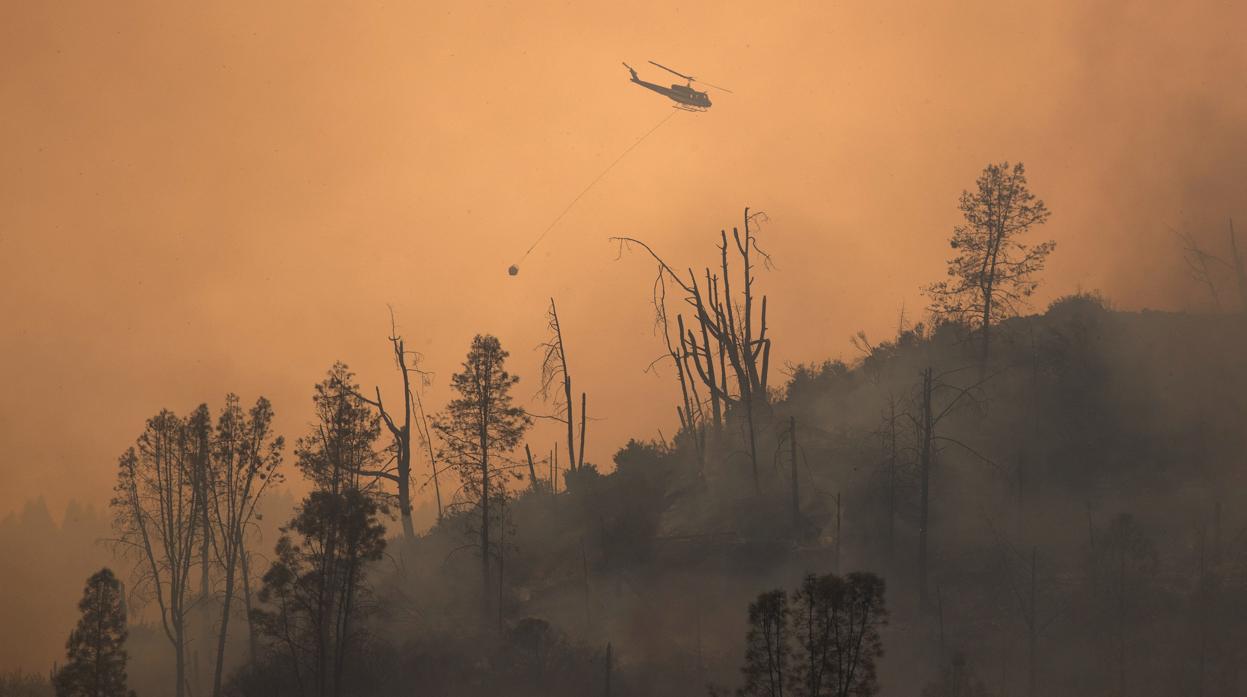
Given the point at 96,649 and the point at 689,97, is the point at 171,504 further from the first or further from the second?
the point at 689,97

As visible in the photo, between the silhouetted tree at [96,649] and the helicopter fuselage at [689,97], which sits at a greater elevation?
the helicopter fuselage at [689,97]

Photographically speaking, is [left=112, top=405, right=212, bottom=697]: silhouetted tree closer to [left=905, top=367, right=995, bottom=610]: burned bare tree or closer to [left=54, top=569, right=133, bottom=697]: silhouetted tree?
[left=54, top=569, right=133, bottom=697]: silhouetted tree

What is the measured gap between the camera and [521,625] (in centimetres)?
5366

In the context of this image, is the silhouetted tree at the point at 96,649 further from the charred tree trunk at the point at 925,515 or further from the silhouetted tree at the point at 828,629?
the charred tree trunk at the point at 925,515

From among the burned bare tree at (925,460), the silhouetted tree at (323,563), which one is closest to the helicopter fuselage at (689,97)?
the burned bare tree at (925,460)

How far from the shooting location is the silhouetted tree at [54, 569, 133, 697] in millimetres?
44156

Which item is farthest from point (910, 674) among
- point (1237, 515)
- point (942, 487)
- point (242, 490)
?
point (242, 490)

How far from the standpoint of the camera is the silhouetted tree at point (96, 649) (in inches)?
1738

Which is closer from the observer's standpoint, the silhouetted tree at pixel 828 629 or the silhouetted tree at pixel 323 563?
the silhouetted tree at pixel 828 629

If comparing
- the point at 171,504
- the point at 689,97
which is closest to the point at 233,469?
the point at 171,504

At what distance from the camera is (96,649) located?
44.4 meters

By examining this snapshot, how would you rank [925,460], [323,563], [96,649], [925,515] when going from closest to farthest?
[96,649] < [323,563] < [925,515] < [925,460]

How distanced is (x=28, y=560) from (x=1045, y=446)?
74428 mm

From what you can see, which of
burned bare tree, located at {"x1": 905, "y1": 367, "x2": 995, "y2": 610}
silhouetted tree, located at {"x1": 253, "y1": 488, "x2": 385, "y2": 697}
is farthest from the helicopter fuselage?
silhouetted tree, located at {"x1": 253, "y1": 488, "x2": 385, "y2": 697}
